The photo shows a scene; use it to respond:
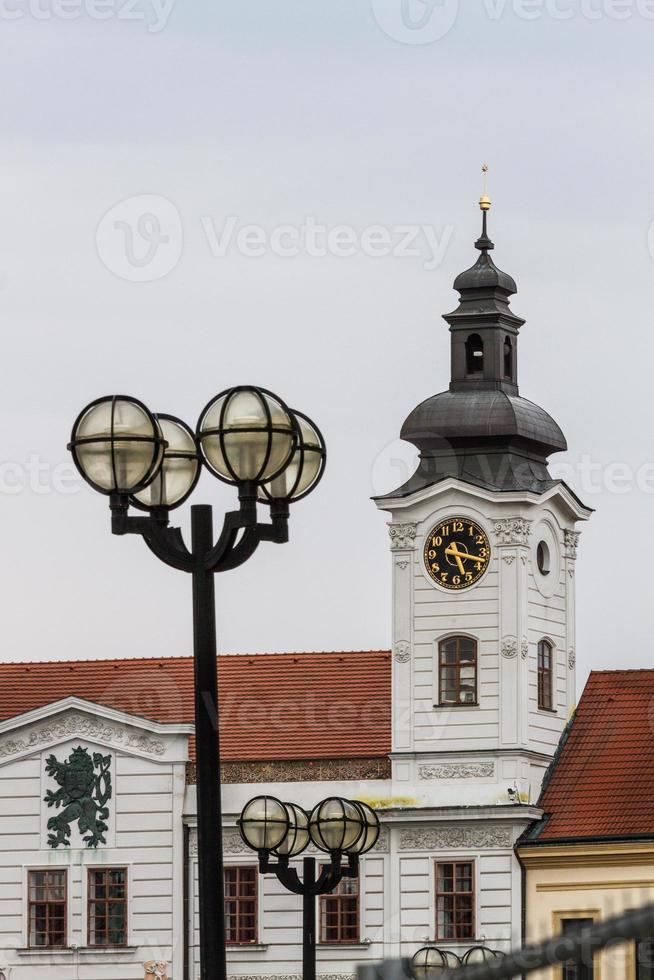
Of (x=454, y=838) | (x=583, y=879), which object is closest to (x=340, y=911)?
(x=454, y=838)

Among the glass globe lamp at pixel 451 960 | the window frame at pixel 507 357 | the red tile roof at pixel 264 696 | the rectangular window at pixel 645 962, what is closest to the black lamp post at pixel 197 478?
the glass globe lamp at pixel 451 960

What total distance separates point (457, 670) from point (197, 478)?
26.5m

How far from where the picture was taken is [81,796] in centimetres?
3884

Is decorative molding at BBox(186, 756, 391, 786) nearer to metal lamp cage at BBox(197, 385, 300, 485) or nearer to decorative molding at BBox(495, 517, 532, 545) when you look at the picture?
decorative molding at BBox(495, 517, 532, 545)

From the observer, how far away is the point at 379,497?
3834 centimetres

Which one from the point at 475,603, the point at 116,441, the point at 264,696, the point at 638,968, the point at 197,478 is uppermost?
the point at 475,603

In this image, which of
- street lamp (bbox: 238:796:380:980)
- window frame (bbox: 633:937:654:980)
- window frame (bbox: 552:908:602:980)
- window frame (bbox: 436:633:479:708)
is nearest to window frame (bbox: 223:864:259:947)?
window frame (bbox: 436:633:479:708)

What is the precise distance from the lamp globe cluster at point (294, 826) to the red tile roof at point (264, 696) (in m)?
14.7

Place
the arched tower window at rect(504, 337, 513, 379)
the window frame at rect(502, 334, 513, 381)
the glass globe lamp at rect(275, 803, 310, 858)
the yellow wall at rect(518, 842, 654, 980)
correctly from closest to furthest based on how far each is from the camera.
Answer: the glass globe lamp at rect(275, 803, 310, 858), the yellow wall at rect(518, 842, 654, 980), the window frame at rect(502, 334, 513, 381), the arched tower window at rect(504, 337, 513, 379)

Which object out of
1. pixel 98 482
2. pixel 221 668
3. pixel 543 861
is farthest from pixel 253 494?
pixel 221 668

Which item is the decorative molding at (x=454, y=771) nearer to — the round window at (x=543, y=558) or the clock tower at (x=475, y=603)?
the clock tower at (x=475, y=603)

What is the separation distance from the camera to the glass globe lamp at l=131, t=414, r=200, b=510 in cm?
1212

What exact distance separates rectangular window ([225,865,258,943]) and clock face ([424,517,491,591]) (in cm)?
568

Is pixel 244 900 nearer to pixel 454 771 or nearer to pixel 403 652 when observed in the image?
pixel 454 771
